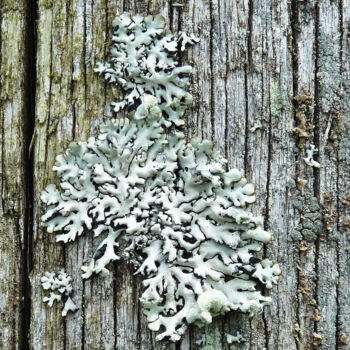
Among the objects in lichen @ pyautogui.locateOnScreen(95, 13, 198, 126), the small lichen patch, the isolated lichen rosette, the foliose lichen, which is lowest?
the small lichen patch

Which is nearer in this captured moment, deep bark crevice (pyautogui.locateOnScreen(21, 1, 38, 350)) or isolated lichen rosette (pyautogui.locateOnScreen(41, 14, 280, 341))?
isolated lichen rosette (pyautogui.locateOnScreen(41, 14, 280, 341))

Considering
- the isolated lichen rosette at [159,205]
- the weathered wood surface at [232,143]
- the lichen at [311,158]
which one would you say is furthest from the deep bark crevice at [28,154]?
the lichen at [311,158]

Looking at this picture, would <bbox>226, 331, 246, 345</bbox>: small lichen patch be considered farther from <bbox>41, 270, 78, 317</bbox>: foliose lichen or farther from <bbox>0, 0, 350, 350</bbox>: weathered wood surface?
<bbox>41, 270, 78, 317</bbox>: foliose lichen

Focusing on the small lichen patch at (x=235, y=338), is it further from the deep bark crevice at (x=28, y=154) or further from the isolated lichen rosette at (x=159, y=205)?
the deep bark crevice at (x=28, y=154)

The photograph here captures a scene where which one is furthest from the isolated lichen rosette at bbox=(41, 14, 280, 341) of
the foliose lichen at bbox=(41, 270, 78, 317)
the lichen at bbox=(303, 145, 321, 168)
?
the lichen at bbox=(303, 145, 321, 168)

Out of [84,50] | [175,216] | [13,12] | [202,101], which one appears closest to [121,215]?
[175,216]

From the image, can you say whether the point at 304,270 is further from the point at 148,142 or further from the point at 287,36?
the point at 287,36
